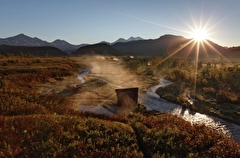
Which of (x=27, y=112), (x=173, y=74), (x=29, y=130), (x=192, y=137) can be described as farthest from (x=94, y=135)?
(x=173, y=74)

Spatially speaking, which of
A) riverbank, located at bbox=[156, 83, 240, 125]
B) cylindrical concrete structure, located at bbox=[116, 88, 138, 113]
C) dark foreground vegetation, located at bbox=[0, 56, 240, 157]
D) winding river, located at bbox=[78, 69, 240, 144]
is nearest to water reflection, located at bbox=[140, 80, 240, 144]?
winding river, located at bbox=[78, 69, 240, 144]

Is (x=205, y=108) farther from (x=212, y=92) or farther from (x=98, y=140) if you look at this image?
(x=98, y=140)

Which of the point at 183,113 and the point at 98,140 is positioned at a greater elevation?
the point at 98,140

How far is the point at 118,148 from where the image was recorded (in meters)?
9.08

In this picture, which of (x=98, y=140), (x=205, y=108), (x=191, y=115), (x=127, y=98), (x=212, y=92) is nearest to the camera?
(x=98, y=140)

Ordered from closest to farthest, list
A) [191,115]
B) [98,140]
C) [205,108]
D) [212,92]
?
[98,140], [191,115], [205,108], [212,92]

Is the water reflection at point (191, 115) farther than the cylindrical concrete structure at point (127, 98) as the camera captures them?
No

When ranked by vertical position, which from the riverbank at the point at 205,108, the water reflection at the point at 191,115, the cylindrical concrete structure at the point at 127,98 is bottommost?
the water reflection at the point at 191,115

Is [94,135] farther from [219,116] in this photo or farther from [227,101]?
[227,101]

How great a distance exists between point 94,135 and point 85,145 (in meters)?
1.15

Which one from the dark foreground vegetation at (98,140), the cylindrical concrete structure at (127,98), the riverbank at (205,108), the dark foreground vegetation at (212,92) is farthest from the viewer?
the cylindrical concrete structure at (127,98)

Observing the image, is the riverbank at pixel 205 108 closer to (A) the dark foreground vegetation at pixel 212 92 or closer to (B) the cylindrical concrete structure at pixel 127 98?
(A) the dark foreground vegetation at pixel 212 92

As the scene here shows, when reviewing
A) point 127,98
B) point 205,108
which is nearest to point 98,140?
point 127,98

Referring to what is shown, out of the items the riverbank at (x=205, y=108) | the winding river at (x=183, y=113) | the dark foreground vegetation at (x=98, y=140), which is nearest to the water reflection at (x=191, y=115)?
the winding river at (x=183, y=113)
